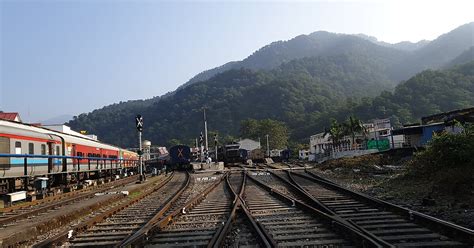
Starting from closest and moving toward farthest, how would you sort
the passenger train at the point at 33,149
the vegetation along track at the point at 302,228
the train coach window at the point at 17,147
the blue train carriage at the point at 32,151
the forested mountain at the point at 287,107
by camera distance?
the vegetation along track at the point at 302,228
the blue train carriage at the point at 32,151
the passenger train at the point at 33,149
the train coach window at the point at 17,147
the forested mountain at the point at 287,107

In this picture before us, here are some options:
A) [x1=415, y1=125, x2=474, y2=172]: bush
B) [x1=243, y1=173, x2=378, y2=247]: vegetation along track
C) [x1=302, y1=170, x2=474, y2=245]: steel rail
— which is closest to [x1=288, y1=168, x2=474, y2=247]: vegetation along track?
[x1=302, y1=170, x2=474, y2=245]: steel rail

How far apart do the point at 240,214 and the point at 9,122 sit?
1281cm

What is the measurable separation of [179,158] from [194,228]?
125 ft

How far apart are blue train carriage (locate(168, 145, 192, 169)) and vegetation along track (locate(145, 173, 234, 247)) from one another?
33819mm

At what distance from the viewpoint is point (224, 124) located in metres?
170

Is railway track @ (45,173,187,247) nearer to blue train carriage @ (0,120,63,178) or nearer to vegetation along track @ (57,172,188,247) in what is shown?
vegetation along track @ (57,172,188,247)

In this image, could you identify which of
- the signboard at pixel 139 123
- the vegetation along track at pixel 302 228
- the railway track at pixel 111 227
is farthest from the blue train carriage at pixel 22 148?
the vegetation along track at pixel 302 228

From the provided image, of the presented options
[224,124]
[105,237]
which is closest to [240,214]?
[105,237]

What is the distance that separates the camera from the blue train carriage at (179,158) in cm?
4494

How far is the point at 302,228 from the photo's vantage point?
7.29 meters

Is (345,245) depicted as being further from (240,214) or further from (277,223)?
(240,214)

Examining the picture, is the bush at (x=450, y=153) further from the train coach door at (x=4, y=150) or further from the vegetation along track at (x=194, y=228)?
the train coach door at (x=4, y=150)

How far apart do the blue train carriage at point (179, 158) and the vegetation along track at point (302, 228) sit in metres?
35.1

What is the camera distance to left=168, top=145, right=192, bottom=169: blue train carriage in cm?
4494
